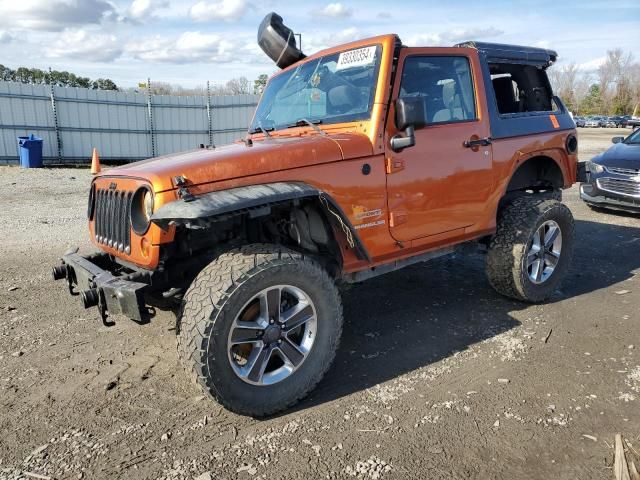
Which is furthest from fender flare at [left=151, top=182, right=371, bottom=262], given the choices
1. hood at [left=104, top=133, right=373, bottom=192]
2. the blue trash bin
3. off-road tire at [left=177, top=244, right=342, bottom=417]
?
the blue trash bin

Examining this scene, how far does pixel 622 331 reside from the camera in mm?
4168

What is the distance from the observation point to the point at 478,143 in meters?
4.11

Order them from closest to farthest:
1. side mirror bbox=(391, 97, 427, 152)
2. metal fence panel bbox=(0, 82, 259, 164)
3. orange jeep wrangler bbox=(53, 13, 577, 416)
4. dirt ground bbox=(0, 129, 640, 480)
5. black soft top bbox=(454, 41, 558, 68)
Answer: dirt ground bbox=(0, 129, 640, 480) → orange jeep wrangler bbox=(53, 13, 577, 416) → side mirror bbox=(391, 97, 427, 152) → black soft top bbox=(454, 41, 558, 68) → metal fence panel bbox=(0, 82, 259, 164)

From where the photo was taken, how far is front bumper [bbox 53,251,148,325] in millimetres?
2834

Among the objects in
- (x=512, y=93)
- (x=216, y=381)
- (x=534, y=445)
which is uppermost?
(x=512, y=93)

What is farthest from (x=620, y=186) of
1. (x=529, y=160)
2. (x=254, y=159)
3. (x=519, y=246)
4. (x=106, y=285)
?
(x=106, y=285)

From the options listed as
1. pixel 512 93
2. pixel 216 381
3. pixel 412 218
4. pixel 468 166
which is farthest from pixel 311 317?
pixel 512 93

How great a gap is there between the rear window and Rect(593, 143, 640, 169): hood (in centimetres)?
423

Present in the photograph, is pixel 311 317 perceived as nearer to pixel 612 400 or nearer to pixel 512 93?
pixel 612 400

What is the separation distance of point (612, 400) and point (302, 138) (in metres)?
2.64

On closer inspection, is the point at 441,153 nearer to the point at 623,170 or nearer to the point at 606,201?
the point at 623,170

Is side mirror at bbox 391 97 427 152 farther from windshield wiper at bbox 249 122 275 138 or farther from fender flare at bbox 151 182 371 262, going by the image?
windshield wiper at bbox 249 122 275 138

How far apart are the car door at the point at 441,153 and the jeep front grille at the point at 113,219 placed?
70.1 inches

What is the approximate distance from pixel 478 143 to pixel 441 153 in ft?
1.49
